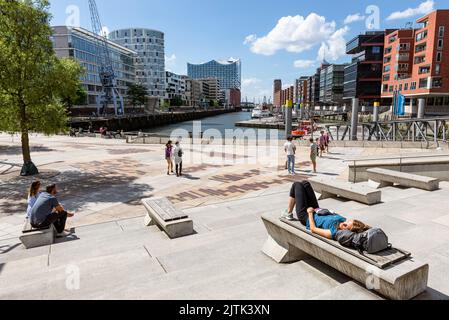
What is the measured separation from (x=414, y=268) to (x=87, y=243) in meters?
5.73

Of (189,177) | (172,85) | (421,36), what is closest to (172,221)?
(189,177)

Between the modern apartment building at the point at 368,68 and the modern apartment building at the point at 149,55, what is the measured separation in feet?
315

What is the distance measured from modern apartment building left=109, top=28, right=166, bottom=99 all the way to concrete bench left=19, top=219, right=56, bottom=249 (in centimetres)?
15658

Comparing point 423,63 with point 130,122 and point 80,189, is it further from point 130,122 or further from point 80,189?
point 130,122

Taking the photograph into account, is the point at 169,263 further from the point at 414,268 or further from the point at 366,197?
the point at 366,197

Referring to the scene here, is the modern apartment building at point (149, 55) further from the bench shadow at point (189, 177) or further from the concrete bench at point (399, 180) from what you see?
the concrete bench at point (399, 180)

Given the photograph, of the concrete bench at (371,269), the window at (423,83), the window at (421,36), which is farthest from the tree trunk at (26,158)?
the window at (421,36)

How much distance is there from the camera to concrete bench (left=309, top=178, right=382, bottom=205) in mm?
7836

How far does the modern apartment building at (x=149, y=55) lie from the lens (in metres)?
159

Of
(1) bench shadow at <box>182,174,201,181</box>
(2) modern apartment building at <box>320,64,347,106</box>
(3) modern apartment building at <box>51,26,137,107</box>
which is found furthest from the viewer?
(2) modern apartment building at <box>320,64,347,106</box>

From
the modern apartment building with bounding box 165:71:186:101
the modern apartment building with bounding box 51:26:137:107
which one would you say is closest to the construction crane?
the modern apartment building with bounding box 51:26:137:107

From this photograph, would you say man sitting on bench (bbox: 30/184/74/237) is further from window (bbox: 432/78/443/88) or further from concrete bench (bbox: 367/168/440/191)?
window (bbox: 432/78/443/88)

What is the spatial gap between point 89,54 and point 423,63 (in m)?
93.0
